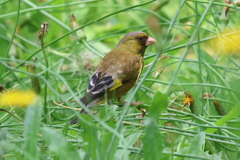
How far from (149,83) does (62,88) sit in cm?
83

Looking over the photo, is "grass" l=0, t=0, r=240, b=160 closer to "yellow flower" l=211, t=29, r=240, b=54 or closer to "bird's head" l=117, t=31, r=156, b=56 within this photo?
"yellow flower" l=211, t=29, r=240, b=54

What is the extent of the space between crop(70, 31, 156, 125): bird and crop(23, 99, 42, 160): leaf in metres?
0.89

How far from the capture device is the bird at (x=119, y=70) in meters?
2.37

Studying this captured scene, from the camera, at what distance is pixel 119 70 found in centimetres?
255

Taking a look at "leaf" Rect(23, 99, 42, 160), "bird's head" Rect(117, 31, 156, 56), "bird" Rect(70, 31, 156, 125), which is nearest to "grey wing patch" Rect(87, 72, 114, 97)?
"bird" Rect(70, 31, 156, 125)

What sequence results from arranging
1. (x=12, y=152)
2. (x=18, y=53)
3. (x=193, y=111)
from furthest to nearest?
(x=18, y=53)
(x=193, y=111)
(x=12, y=152)

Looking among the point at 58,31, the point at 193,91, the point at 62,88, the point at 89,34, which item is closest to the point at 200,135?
the point at 193,91

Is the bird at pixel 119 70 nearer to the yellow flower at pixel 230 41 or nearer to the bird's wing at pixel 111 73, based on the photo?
the bird's wing at pixel 111 73

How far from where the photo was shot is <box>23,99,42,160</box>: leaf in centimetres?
128

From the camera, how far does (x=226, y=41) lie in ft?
7.27

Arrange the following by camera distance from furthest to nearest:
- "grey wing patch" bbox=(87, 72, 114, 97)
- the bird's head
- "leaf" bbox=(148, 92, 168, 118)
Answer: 1. the bird's head
2. "grey wing patch" bbox=(87, 72, 114, 97)
3. "leaf" bbox=(148, 92, 168, 118)

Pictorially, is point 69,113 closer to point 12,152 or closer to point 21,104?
point 21,104

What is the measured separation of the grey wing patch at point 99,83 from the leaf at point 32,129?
99 cm

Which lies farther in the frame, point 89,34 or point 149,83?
point 89,34
